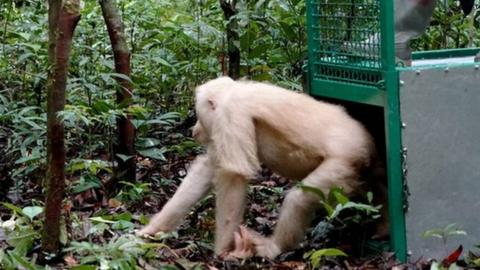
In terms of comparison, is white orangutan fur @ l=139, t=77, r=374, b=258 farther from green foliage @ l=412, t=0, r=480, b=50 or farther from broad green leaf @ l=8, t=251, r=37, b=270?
green foliage @ l=412, t=0, r=480, b=50

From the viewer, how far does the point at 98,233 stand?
13.9ft

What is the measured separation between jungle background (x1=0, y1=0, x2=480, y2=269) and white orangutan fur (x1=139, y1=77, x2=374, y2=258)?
0.13 meters

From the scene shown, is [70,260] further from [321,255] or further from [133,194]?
[133,194]

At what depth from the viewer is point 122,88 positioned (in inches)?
217

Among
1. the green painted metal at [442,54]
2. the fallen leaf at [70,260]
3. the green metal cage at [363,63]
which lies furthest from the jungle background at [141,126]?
the green painted metal at [442,54]

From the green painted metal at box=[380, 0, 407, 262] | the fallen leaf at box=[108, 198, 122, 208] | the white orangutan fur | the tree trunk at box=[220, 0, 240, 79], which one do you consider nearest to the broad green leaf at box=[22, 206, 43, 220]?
the white orangutan fur

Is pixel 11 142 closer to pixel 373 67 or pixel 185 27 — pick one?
pixel 185 27

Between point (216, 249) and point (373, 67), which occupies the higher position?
point (373, 67)

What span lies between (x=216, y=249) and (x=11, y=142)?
204cm

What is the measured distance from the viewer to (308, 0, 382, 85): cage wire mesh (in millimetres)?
4348

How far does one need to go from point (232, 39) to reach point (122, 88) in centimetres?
139

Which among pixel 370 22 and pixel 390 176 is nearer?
pixel 390 176

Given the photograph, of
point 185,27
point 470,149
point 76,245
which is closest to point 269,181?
point 185,27

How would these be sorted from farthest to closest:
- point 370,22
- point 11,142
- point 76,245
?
point 11,142, point 370,22, point 76,245
